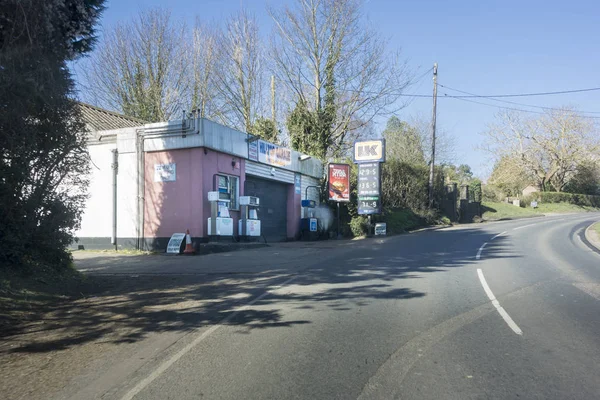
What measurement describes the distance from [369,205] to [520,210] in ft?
96.3

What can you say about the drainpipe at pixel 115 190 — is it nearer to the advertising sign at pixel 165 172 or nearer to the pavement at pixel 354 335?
the advertising sign at pixel 165 172

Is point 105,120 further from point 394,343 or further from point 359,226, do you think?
point 394,343

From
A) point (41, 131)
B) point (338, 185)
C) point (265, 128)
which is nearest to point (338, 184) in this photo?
point (338, 185)

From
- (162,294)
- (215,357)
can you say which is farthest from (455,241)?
(215,357)

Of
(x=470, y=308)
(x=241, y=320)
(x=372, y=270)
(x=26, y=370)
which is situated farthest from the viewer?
(x=372, y=270)

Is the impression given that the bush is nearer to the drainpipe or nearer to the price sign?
the price sign

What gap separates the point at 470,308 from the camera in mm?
7812

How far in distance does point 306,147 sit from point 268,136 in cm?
240

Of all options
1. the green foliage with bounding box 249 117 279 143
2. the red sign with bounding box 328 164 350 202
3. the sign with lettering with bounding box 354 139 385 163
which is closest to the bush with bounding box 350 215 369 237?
the red sign with bounding box 328 164 350 202

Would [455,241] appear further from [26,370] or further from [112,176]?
[26,370]

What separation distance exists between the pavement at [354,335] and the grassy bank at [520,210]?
1221 inches

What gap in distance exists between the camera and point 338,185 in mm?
24641

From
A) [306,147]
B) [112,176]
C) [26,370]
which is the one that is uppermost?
[306,147]

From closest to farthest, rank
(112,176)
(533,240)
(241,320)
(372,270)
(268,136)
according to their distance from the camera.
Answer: (241,320) → (372,270) → (112,176) → (533,240) → (268,136)
